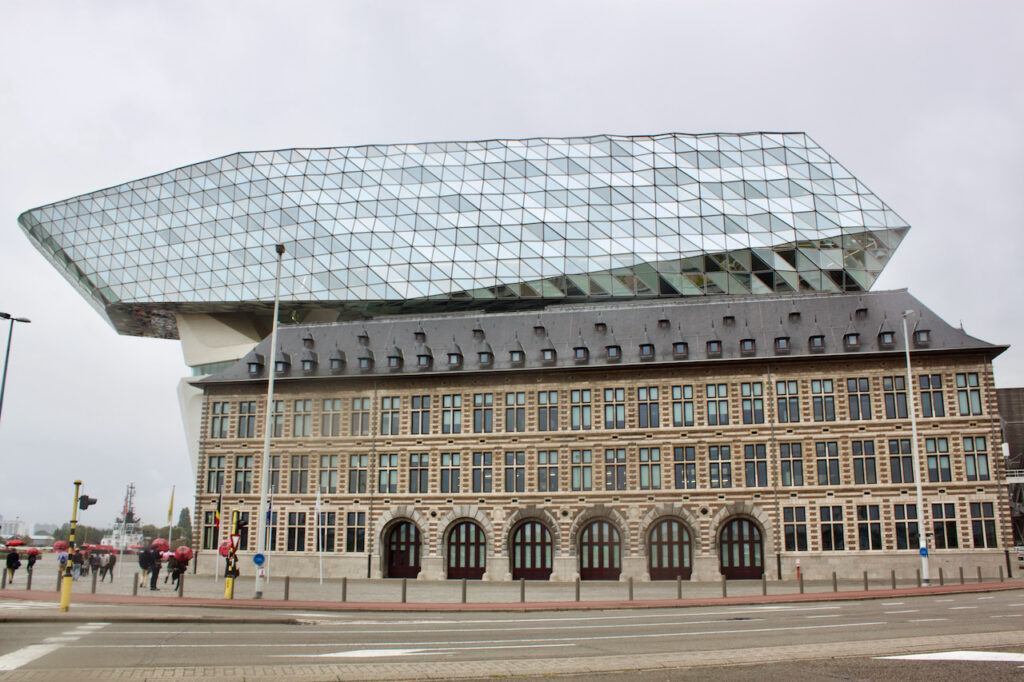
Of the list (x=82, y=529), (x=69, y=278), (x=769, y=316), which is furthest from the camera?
(x=82, y=529)

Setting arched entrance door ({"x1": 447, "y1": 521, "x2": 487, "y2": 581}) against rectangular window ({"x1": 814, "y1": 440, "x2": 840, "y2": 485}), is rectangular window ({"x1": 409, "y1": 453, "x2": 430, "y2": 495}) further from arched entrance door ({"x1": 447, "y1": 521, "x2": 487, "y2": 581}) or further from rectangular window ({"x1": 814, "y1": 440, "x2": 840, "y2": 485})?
rectangular window ({"x1": 814, "y1": 440, "x2": 840, "y2": 485})

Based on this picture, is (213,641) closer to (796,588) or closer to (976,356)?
(796,588)

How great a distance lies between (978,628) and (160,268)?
246ft

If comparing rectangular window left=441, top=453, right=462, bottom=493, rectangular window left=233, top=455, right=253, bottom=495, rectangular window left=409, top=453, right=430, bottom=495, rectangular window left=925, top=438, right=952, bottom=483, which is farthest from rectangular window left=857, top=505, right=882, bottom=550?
rectangular window left=233, top=455, right=253, bottom=495

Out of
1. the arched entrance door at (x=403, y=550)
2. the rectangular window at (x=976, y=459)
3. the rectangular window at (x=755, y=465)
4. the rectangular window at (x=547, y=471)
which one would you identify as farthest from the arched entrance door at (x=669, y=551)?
the rectangular window at (x=976, y=459)

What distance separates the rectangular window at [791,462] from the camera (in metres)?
45.8

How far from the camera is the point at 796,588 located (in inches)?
1467

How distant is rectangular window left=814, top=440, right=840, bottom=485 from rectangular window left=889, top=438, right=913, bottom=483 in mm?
2630

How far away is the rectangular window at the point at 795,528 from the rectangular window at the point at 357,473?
23.3 meters

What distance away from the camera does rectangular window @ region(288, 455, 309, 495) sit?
169ft

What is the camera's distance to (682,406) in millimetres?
47750

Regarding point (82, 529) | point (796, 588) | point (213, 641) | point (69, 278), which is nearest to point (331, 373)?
point (796, 588)

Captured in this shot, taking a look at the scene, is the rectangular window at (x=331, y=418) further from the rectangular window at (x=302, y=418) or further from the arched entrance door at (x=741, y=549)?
the arched entrance door at (x=741, y=549)

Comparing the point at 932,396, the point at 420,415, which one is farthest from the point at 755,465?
the point at 420,415
